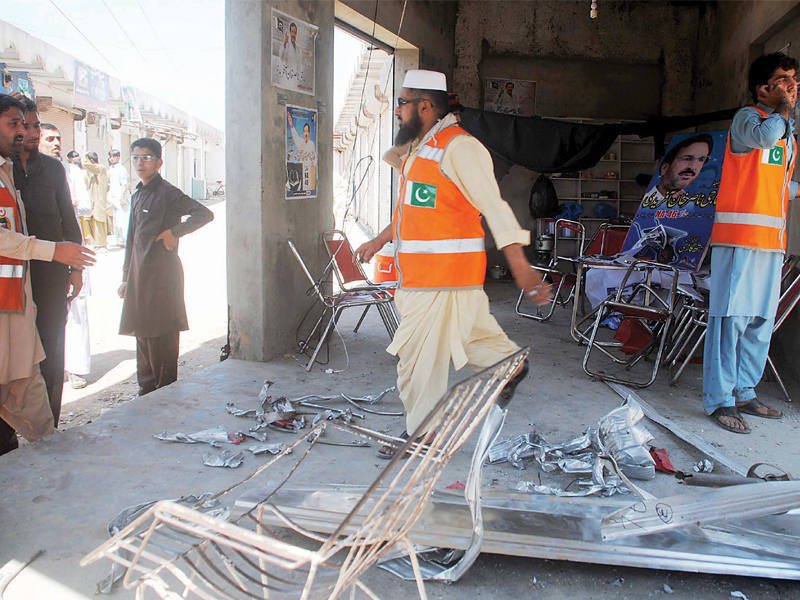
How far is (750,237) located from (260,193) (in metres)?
3.25

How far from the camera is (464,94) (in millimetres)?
9594

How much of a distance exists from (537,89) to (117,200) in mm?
8141

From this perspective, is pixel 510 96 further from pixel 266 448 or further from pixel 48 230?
pixel 266 448

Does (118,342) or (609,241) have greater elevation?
(609,241)

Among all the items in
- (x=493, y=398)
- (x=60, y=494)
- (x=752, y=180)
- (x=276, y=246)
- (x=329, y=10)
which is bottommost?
(x=60, y=494)

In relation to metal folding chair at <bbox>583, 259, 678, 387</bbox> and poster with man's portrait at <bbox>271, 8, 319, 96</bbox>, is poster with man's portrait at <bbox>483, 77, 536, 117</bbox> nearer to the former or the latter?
poster with man's portrait at <bbox>271, 8, 319, 96</bbox>

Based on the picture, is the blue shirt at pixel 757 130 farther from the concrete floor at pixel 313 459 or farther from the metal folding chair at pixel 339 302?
the metal folding chair at pixel 339 302

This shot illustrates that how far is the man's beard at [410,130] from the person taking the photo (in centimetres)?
308

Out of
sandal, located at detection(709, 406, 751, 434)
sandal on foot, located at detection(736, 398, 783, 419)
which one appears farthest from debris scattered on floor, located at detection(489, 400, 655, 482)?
sandal on foot, located at detection(736, 398, 783, 419)

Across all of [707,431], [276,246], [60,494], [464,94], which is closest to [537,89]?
[464,94]

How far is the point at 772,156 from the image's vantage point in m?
3.59

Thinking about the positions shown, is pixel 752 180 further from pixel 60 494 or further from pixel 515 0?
pixel 515 0

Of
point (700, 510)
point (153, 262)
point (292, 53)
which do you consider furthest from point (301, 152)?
point (700, 510)

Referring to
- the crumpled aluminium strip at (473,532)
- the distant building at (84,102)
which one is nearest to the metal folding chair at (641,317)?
the crumpled aluminium strip at (473,532)
